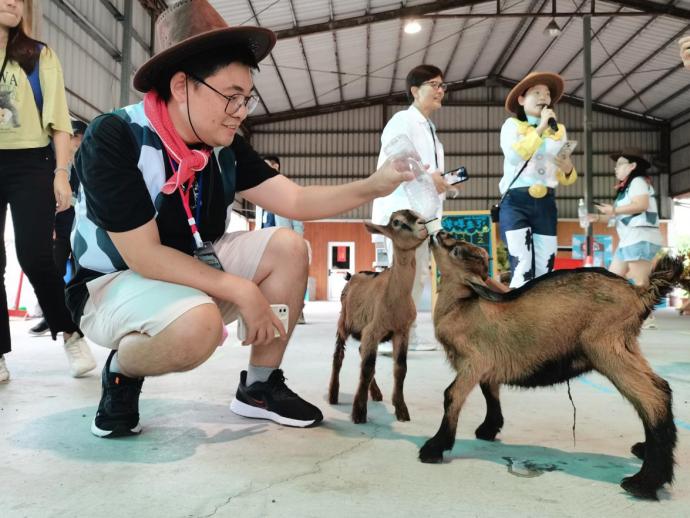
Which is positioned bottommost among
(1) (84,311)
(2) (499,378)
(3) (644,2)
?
(2) (499,378)

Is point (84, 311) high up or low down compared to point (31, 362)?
up

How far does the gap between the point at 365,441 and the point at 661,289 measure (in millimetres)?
929

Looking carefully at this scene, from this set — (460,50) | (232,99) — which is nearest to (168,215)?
Result: (232,99)

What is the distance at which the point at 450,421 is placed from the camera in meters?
1.60

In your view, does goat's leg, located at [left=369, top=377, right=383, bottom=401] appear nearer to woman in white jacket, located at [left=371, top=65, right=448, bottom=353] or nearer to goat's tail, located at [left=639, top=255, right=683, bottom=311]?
woman in white jacket, located at [left=371, top=65, right=448, bottom=353]

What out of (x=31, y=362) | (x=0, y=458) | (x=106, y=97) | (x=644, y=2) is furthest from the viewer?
(x=644, y=2)

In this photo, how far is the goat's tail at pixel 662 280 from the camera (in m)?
1.45

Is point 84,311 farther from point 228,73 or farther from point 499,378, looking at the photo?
point 499,378

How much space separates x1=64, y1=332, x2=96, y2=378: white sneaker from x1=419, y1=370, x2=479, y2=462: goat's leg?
74.8 inches

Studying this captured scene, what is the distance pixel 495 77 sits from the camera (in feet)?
67.2

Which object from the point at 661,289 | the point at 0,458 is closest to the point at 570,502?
the point at 661,289

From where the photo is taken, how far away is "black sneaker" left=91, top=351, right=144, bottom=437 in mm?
1785

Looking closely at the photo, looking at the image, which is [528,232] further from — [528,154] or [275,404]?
[275,404]

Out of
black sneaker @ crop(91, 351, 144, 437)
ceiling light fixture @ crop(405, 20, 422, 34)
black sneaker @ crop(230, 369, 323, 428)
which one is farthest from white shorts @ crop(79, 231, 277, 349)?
ceiling light fixture @ crop(405, 20, 422, 34)
